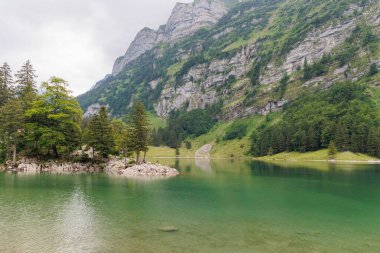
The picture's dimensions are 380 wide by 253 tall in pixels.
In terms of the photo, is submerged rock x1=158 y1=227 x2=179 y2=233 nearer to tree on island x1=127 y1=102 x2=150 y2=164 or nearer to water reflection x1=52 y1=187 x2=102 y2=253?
water reflection x1=52 y1=187 x2=102 y2=253

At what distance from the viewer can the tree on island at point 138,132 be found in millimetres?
89375

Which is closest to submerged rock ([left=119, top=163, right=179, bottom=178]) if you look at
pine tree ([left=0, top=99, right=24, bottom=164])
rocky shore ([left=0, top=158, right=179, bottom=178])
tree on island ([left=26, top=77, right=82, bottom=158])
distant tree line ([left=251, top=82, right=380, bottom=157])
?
rocky shore ([left=0, top=158, right=179, bottom=178])

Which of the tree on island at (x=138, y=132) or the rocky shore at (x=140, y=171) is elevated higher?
the tree on island at (x=138, y=132)

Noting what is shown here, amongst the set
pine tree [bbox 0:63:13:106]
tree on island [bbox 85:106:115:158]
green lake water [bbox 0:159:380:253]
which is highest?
pine tree [bbox 0:63:13:106]

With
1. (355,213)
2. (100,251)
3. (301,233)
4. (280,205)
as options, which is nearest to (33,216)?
(100,251)

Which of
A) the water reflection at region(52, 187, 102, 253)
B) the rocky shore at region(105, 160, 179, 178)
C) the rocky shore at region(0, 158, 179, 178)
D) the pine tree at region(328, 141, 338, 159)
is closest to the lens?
the water reflection at region(52, 187, 102, 253)

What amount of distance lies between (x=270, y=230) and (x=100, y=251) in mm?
15090

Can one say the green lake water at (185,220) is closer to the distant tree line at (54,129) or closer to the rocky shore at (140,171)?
the rocky shore at (140,171)

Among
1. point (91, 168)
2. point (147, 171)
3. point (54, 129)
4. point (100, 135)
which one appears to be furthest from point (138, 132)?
point (54, 129)

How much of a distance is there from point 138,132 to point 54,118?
23608mm

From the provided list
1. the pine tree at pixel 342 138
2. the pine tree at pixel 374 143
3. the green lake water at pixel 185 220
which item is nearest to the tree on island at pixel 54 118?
the green lake water at pixel 185 220

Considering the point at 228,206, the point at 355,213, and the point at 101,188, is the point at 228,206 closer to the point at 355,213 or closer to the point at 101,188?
the point at 355,213

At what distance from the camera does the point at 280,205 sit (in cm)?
3975

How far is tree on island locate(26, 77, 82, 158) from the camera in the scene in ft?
271
